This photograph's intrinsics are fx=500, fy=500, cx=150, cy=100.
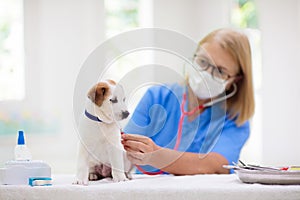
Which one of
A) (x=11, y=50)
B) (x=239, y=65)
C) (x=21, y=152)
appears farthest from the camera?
(x=11, y=50)

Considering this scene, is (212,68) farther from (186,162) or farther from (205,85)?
(186,162)

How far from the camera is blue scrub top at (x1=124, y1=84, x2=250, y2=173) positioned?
96 centimetres

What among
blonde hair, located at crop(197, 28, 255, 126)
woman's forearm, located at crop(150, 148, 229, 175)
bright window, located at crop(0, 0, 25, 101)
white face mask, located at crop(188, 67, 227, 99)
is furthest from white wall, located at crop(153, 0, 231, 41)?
woman's forearm, located at crop(150, 148, 229, 175)

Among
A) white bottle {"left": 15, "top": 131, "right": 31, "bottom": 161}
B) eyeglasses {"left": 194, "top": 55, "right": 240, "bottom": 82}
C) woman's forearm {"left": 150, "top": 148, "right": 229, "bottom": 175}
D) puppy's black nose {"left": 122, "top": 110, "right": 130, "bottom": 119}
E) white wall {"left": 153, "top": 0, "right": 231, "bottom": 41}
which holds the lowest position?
woman's forearm {"left": 150, "top": 148, "right": 229, "bottom": 175}

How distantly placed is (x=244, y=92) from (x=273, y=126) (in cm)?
49

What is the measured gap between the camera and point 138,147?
94cm

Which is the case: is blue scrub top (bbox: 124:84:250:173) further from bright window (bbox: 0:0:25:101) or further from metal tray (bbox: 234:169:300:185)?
bright window (bbox: 0:0:25:101)

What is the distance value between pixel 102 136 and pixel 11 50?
1056 millimetres

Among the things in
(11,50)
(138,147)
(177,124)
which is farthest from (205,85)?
(11,50)

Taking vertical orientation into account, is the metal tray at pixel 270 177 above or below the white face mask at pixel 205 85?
below

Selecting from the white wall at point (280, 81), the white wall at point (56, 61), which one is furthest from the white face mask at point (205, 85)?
the white wall at point (56, 61)

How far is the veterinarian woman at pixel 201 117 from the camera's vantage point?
37.8 inches

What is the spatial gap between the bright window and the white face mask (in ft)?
2.71

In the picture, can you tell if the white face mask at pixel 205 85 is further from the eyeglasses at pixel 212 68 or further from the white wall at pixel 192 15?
the white wall at pixel 192 15
